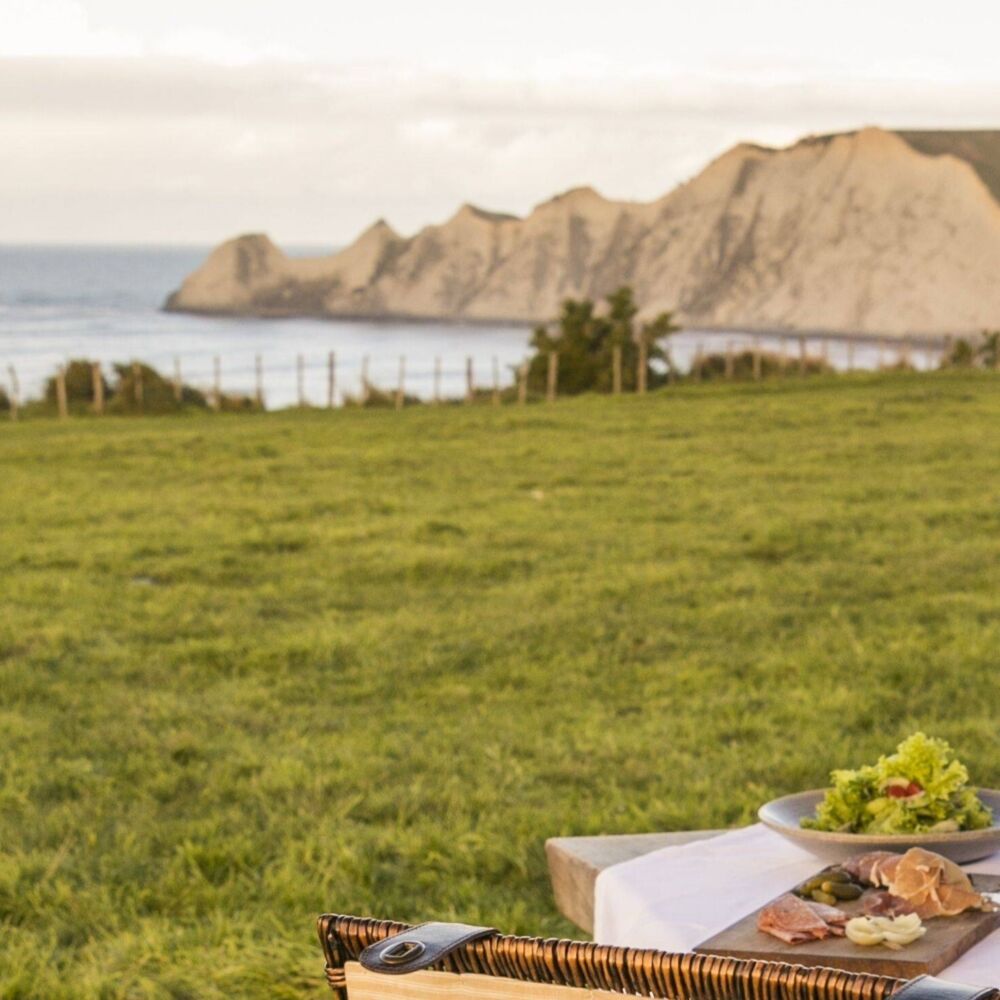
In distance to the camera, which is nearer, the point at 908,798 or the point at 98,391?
the point at 908,798

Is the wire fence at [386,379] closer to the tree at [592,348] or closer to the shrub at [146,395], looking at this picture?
the shrub at [146,395]

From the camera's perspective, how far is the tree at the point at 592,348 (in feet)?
133

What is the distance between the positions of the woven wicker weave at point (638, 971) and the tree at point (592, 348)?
1480 inches

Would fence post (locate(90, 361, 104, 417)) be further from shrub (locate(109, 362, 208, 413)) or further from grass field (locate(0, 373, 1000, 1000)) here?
grass field (locate(0, 373, 1000, 1000))

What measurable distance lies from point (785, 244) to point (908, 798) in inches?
4373

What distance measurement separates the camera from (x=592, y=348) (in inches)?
1668

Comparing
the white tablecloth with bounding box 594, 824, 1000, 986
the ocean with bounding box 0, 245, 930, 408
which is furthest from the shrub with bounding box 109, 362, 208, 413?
the white tablecloth with bounding box 594, 824, 1000, 986

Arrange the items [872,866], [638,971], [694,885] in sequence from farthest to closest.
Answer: [694,885] → [872,866] → [638,971]

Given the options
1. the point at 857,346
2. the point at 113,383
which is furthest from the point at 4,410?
the point at 857,346

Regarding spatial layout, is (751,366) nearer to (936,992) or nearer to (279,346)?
(936,992)

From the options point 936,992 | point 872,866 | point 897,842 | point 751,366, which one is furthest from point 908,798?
point 751,366

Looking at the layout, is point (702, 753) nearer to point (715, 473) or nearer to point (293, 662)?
point (293, 662)

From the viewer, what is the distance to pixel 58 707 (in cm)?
749

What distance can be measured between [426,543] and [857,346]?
90.6 metres
